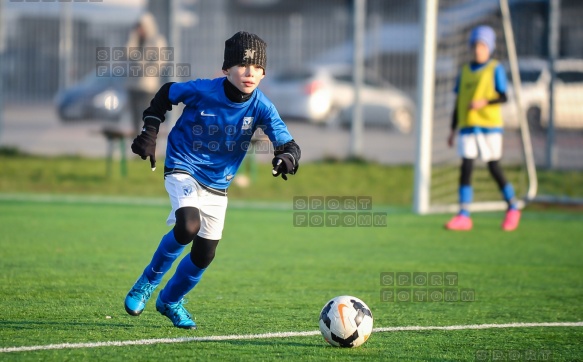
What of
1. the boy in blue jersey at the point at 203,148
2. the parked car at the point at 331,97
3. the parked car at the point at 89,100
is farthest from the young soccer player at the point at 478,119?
the parked car at the point at 89,100

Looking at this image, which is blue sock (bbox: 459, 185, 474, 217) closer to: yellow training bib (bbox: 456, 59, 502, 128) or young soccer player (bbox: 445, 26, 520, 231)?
young soccer player (bbox: 445, 26, 520, 231)

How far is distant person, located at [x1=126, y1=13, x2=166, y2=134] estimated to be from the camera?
14.9 meters

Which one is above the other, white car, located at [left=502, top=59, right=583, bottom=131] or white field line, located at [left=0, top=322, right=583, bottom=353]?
white car, located at [left=502, top=59, right=583, bottom=131]

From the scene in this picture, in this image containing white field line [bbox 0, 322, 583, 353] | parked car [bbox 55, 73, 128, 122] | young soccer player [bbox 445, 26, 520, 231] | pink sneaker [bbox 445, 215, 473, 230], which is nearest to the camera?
white field line [bbox 0, 322, 583, 353]

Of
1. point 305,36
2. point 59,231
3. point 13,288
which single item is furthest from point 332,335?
point 305,36

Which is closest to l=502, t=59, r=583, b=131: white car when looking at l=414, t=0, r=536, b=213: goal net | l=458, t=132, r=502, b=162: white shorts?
l=414, t=0, r=536, b=213: goal net

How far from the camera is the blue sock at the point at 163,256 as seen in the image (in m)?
5.55

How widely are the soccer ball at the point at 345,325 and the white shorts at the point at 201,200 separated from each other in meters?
0.92

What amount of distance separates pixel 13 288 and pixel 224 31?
450 inches

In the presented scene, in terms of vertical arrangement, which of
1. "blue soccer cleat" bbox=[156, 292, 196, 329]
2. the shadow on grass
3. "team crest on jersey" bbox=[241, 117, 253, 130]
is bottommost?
the shadow on grass

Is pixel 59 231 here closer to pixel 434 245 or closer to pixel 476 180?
pixel 434 245

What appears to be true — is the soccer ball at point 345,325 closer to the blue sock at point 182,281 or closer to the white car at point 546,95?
the blue sock at point 182,281

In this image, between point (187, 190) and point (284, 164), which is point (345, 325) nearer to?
point (284, 164)

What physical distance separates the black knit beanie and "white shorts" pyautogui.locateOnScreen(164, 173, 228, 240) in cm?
75
